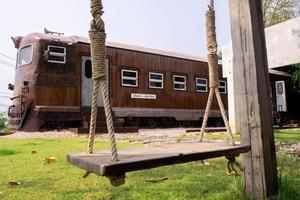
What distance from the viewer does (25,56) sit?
41.7 ft

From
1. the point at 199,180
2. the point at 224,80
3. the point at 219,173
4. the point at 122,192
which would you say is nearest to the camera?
the point at 122,192

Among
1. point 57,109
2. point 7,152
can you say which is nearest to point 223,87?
point 57,109

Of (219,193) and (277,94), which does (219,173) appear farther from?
(277,94)

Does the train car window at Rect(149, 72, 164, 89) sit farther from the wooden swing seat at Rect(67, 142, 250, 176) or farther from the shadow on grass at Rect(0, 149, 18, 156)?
the wooden swing seat at Rect(67, 142, 250, 176)

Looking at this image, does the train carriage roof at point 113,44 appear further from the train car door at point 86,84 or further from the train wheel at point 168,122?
the train wheel at point 168,122

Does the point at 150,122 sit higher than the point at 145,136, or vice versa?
the point at 150,122

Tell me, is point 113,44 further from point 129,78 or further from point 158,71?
point 158,71

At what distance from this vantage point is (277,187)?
2.42 m

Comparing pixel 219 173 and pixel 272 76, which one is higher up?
pixel 272 76

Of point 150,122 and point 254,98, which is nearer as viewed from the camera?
point 254,98

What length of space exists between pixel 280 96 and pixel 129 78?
1158 cm

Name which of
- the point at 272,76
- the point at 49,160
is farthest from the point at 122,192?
the point at 272,76

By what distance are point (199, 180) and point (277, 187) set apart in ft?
2.32

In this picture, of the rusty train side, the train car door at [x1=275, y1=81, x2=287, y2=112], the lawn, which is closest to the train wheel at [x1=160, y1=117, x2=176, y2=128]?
the rusty train side
